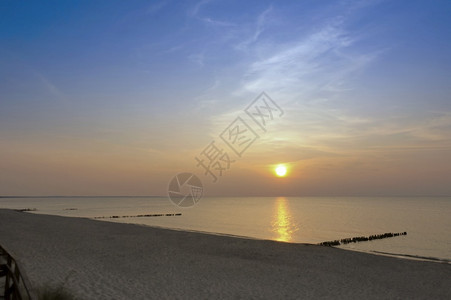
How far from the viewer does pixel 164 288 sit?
14484 mm

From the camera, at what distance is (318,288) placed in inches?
619

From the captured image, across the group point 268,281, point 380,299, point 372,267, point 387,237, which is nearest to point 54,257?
point 268,281

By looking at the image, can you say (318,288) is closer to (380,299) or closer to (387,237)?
(380,299)

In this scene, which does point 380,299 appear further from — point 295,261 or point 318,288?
point 295,261

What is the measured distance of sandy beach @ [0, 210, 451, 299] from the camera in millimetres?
14305

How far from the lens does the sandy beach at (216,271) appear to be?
14.3 meters

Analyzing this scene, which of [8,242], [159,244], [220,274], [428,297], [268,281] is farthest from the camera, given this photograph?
[159,244]

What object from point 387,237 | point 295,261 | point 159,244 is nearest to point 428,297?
point 295,261

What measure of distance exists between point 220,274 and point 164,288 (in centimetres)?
398

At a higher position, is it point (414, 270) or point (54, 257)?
point (54, 257)

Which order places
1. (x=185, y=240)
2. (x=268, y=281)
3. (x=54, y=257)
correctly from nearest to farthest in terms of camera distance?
1. (x=268, y=281)
2. (x=54, y=257)
3. (x=185, y=240)

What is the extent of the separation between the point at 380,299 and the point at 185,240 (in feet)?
62.8

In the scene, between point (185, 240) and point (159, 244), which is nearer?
point (159, 244)

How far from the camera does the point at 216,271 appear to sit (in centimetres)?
1842
